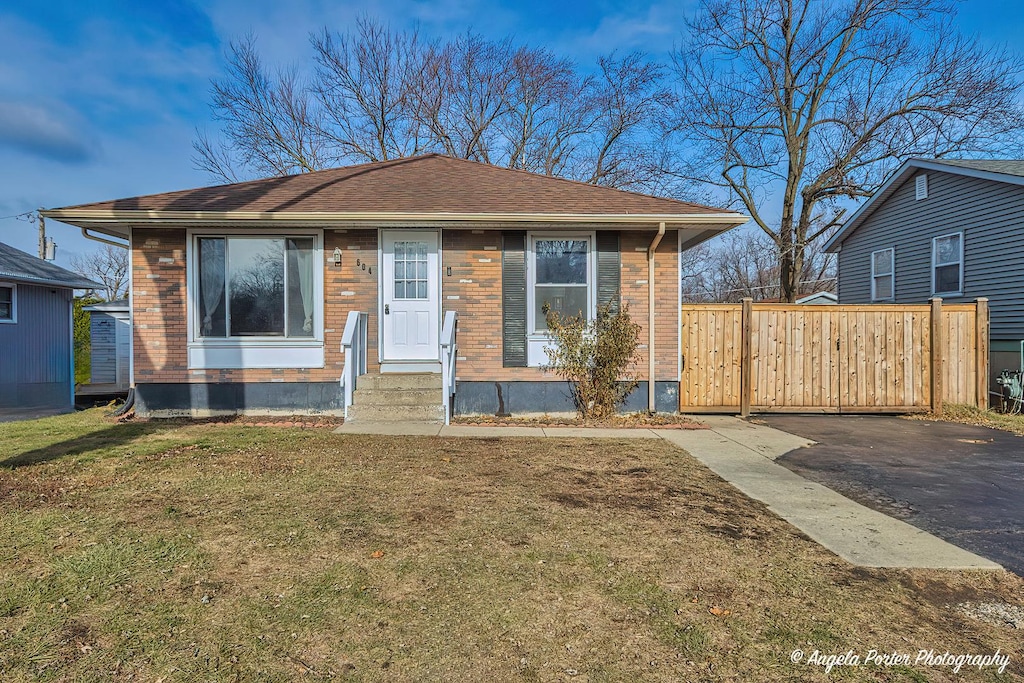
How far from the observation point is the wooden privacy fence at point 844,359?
849 centimetres

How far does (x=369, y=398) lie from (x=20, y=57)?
14.6 m

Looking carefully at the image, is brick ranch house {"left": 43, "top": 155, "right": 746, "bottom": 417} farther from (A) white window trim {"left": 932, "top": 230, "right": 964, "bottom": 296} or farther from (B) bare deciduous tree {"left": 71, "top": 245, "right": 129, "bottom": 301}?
(B) bare deciduous tree {"left": 71, "top": 245, "right": 129, "bottom": 301}

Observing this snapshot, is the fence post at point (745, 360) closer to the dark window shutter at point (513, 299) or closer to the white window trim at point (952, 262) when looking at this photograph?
the dark window shutter at point (513, 299)

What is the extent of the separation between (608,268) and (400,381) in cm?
355

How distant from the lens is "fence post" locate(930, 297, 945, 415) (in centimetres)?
857

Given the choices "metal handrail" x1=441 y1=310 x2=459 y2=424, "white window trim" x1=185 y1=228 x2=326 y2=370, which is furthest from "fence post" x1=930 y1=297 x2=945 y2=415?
"white window trim" x1=185 y1=228 x2=326 y2=370

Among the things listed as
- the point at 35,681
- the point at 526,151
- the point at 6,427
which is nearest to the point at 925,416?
the point at 35,681

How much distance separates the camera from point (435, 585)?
2725 millimetres

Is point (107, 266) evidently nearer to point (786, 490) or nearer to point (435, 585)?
point (435, 585)

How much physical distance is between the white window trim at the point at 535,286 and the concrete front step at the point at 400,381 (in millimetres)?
1454

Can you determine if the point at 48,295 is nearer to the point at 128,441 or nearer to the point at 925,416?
the point at 128,441

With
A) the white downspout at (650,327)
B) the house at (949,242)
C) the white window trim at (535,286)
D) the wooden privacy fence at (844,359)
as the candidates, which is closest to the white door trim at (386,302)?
the white window trim at (535,286)

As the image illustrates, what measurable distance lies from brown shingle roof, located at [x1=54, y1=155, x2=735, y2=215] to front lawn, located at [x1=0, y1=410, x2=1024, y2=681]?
14.3 ft

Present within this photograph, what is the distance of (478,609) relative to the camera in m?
2.50
